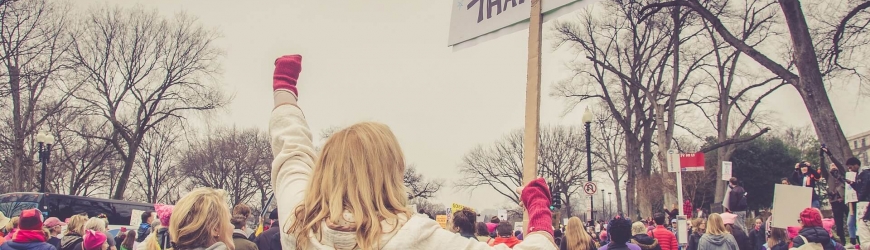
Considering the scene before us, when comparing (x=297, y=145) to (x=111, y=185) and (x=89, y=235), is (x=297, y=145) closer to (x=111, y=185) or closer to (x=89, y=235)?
(x=89, y=235)

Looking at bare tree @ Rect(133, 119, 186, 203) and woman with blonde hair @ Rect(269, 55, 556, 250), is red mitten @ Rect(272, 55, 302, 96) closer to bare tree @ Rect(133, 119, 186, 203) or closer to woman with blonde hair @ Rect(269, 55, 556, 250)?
woman with blonde hair @ Rect(269, 55, 556, 250)

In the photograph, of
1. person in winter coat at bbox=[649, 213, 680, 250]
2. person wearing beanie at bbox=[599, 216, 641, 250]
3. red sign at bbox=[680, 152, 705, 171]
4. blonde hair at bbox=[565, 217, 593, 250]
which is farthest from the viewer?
red sign at bbox=[680, 152, 705, 171]

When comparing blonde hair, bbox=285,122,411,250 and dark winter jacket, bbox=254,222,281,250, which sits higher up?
blonde hair, bbox=285,122,411,250

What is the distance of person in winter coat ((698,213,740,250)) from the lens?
28.0ft

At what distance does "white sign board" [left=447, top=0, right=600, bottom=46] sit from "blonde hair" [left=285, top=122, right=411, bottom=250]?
5.98 feet

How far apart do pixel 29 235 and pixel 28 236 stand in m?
0.01

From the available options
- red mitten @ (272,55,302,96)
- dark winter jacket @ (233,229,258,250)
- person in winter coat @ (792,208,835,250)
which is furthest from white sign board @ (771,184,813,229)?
red mitten @ (272,55,302,96)

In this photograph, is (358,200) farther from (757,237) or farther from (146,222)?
(757,237)

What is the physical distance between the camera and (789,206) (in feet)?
30.5

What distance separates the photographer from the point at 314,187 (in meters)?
1.82

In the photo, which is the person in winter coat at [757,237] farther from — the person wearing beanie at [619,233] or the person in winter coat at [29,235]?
the person in winter coat at [29,235]

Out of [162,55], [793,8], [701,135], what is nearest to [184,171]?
[162,55]

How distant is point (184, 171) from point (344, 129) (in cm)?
5121

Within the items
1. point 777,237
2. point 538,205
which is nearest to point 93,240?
point 538,205
